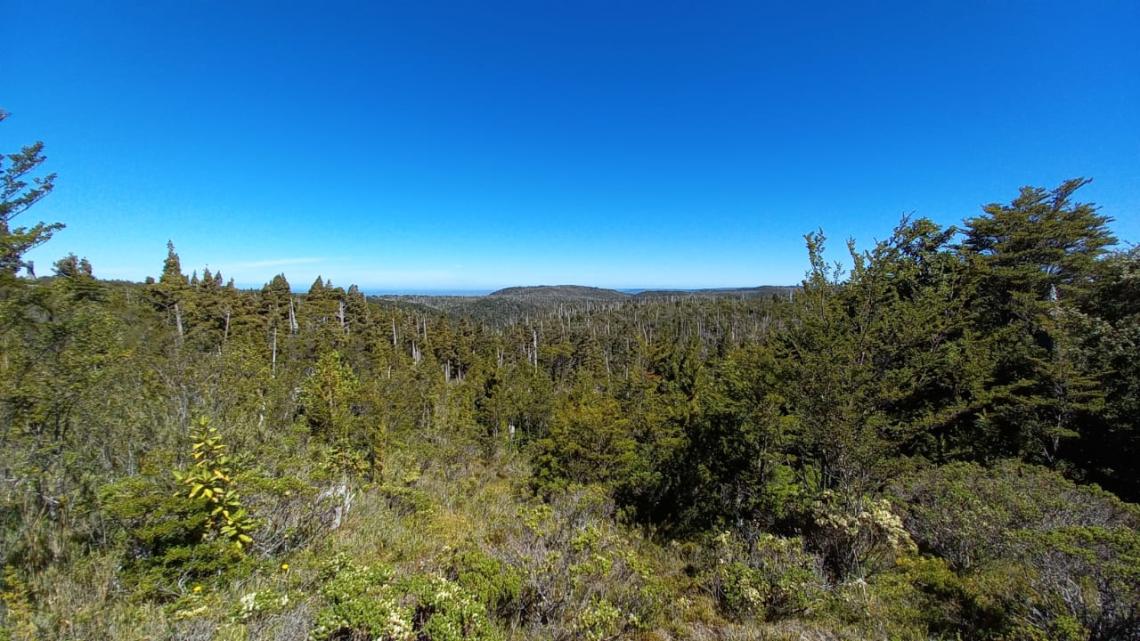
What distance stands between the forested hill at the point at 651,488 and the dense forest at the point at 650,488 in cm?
5

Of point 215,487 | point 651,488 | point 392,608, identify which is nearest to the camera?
point 392,608

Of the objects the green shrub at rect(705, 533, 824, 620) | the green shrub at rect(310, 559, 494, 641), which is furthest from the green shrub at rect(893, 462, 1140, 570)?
the green shrub at rect(310, 559, 494, 641)

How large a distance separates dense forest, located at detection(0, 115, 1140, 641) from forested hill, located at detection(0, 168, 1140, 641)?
54 millimetres

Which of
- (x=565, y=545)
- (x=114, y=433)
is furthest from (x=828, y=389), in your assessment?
(x=114, y=433)

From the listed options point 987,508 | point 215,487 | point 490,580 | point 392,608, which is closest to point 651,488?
point 987,508

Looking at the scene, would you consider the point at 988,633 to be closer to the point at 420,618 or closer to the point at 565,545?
the point at 565,545

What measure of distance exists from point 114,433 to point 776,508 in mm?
14239

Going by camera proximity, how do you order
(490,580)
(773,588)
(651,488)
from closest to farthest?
(490,580)
(773,588)
(651,488)

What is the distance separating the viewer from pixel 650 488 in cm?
1509

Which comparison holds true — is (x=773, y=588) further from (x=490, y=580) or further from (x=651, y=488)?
(x=651, y=488)

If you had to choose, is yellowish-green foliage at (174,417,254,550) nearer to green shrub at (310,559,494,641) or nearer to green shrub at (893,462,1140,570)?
green shrub at (310,559,494,641)

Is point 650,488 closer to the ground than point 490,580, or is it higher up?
closer to the ground

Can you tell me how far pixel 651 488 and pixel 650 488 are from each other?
0.06m

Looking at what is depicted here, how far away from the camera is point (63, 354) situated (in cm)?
731
